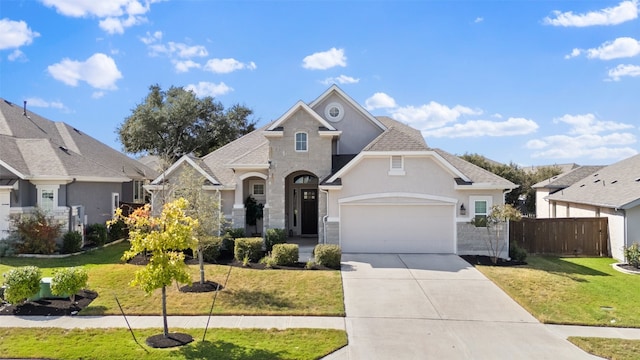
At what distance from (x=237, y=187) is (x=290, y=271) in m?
6.11

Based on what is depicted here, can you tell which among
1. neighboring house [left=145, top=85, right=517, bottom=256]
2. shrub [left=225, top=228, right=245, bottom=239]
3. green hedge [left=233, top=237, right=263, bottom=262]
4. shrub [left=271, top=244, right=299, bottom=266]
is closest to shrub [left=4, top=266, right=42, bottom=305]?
green hedge [left=233, top=237, right=263, bottom=262]

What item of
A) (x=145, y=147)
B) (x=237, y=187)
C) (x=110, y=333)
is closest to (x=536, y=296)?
(x=110, y=333)

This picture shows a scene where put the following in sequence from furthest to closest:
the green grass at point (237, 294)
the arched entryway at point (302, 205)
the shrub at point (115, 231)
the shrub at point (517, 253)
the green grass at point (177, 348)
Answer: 1. the arched entryway at point (302, 205)
2. the shrub at point (115, 231)
3. the shrub at point (517, 253)
4. the green grass at point (237, 294)
5. the green grass at point (177, 348)

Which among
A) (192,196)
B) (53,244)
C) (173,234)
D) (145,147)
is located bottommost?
(53,244)

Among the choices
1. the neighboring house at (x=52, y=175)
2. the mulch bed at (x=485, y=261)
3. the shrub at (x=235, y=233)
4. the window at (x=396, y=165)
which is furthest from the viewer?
the neighboring house at (x=52, y=175)

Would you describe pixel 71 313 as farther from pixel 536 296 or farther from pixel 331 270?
pixel 536 296

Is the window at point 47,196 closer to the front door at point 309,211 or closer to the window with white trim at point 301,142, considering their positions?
the window with white trim at point 301,142

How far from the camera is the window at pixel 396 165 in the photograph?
1712 centimetres

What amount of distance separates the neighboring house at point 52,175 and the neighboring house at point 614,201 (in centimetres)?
2454

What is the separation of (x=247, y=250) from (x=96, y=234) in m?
9.25

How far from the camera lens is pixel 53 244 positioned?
17.3 m

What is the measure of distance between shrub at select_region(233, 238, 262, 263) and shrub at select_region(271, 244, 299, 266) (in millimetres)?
978

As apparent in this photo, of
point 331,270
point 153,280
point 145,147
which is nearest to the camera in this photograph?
point 153,280

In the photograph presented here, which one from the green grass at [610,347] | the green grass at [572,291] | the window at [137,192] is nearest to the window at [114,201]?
the window at [137,192]
